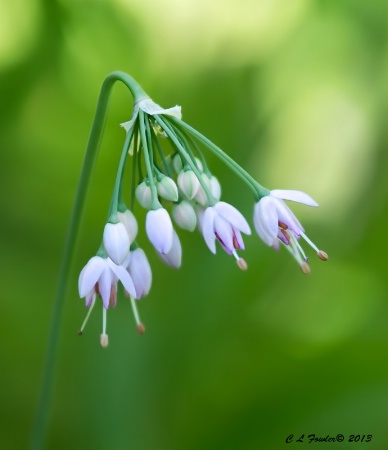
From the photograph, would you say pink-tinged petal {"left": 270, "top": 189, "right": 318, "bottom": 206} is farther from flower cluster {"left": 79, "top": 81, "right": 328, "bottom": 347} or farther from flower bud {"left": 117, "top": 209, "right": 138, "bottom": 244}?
flower bud {"left": 117, "top": 209, "right": 138, "bottom": 244}

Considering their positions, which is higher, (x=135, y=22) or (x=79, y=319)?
(x=135, y=22)

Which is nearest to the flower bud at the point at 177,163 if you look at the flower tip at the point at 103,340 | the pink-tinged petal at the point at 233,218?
the pink-tinged petal at the point at 233,218

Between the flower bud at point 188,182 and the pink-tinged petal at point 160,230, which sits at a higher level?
the flower bud at point 188,182

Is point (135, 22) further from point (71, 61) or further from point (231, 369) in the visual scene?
point (231, 369)

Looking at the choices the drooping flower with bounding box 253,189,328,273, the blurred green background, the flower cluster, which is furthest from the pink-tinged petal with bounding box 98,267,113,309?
the blurred green background

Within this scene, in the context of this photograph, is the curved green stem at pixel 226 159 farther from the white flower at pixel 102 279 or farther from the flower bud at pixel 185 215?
the white flower at pixel 102 279

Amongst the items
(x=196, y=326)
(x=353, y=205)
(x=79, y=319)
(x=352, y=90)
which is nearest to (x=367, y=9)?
(x=352, y=90)

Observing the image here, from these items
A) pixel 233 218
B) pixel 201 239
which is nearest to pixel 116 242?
pixel 233 218
